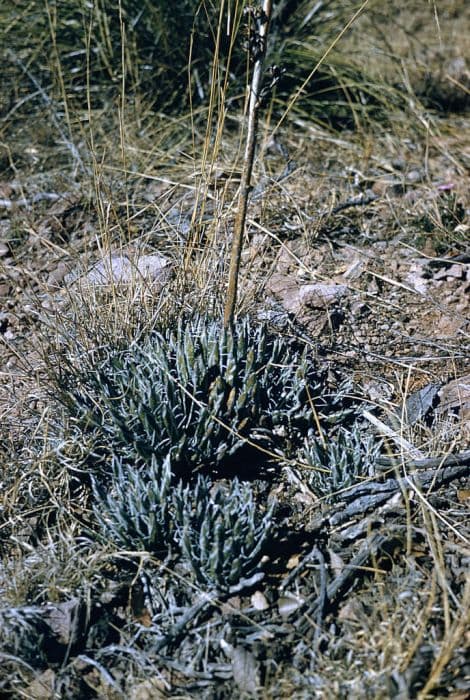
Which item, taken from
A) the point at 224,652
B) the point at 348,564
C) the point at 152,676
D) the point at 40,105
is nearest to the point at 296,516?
the point at 348,564

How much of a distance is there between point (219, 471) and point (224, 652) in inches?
23.2

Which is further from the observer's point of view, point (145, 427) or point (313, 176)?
point (313, 176)

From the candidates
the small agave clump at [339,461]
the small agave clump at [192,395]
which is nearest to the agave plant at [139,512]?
the small agave clump at [192,395]

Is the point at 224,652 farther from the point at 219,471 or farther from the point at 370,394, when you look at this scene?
the point at 370,394

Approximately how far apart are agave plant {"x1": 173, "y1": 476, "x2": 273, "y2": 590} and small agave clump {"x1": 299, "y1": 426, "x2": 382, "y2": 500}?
232 millimetres

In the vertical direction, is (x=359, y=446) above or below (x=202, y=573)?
above

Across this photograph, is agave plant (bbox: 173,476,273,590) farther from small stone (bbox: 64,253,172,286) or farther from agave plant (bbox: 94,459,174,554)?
small stone (bbox: 64,253,172,286)

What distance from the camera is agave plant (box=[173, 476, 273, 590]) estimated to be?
2016 millimetres

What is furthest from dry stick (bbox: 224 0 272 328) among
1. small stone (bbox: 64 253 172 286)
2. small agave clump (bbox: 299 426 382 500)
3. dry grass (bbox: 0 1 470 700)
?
small agave clump (bbox: 299 426 382 500)

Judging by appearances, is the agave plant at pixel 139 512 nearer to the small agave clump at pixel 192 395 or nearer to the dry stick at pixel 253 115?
the small agave clump at pixel 192 395

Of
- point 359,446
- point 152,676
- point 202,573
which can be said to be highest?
point 359,446

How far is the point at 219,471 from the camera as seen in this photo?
2.41 metres

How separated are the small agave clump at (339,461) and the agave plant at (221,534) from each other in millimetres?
232

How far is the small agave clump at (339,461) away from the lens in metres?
2.27
